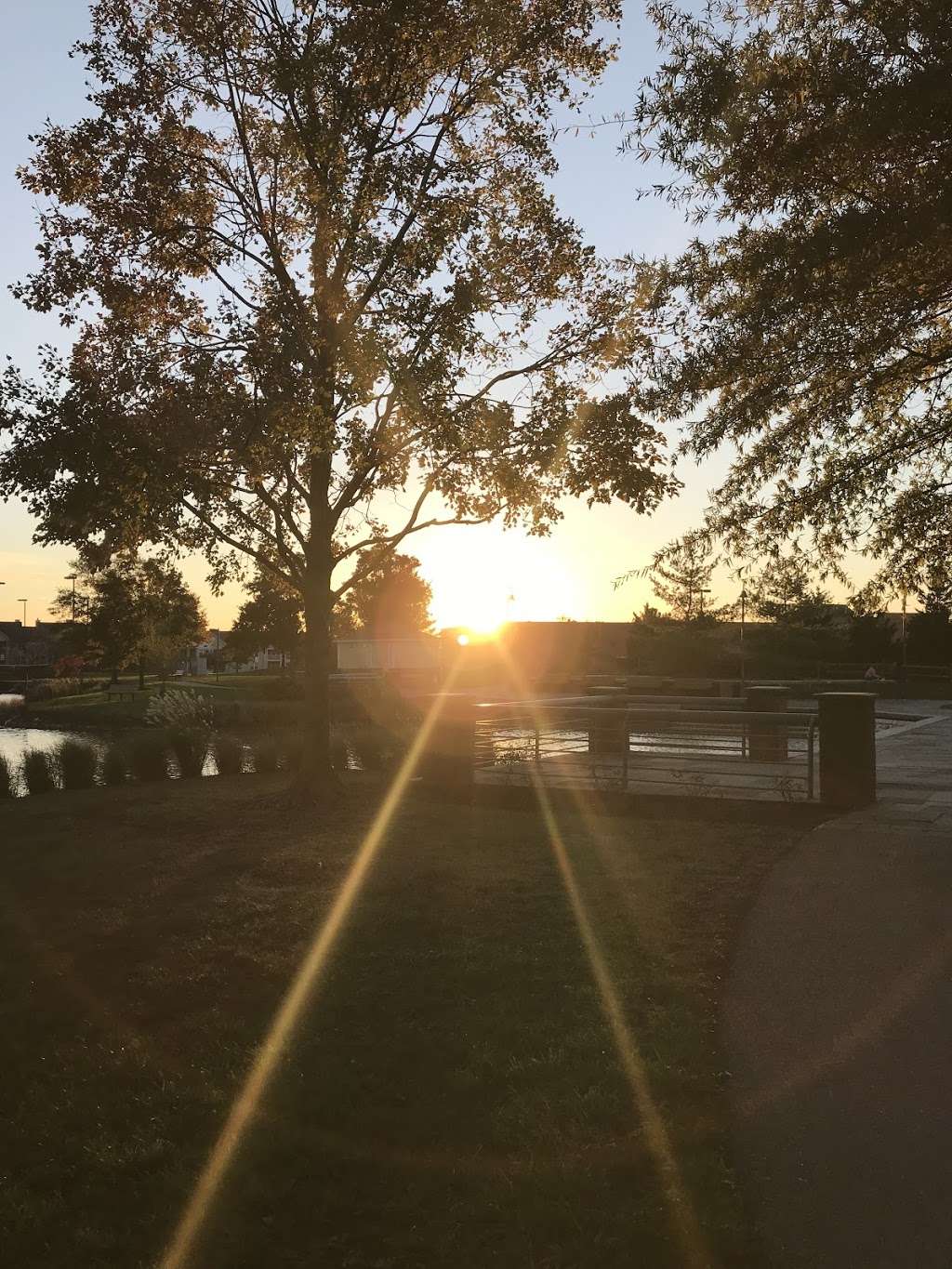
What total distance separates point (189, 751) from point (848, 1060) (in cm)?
1452

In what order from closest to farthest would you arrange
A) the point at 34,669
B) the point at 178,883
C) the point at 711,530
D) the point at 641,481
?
the point at 178,883
the point at 711,530
the point at 641,481
the point at 34,669

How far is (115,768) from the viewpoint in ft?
55.5

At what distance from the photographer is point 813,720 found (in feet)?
38.8

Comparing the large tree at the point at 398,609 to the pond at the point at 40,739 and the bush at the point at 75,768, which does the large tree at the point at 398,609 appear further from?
the bush at the point at 75,768

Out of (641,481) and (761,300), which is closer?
(761,300)

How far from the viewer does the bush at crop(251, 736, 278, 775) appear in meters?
18.0

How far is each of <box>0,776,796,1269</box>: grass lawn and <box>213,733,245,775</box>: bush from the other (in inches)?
315

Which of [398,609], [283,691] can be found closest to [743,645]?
[283,691]

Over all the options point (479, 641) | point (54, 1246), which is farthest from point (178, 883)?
point (479, 641)

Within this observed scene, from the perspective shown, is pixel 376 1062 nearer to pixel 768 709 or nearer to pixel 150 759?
pixel 150 759

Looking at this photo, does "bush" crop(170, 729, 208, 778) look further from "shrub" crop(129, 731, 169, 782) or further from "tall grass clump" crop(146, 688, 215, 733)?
"tall grass clump" crop(146, 688, 215, 733)

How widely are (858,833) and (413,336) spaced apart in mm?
7212

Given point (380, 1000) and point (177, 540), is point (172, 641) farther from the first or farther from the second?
point (380, 1000)

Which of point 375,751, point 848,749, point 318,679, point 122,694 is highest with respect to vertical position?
point 318,679
